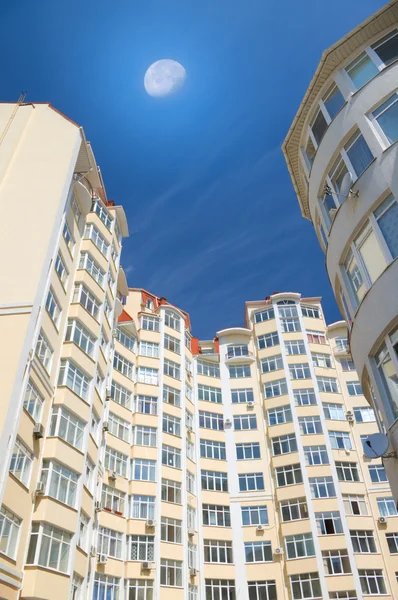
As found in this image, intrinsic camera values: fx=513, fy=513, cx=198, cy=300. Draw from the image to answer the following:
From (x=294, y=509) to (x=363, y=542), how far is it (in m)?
4.42

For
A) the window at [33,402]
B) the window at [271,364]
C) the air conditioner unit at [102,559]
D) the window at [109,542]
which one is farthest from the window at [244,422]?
the window at [33,402]

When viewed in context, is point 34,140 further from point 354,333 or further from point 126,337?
point 354,333

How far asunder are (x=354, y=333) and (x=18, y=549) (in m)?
11.9

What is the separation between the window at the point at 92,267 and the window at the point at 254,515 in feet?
60.0

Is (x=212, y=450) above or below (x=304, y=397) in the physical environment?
below

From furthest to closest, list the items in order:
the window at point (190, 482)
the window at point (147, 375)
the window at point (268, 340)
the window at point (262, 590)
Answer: the window at point (268, 340), the window at point (147, 375), the window at point (190, 482), the window at point (262, 590)

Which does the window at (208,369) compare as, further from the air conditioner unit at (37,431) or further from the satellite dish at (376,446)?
the satellite dish at (376,446)

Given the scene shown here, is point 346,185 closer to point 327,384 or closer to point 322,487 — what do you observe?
point 322,487

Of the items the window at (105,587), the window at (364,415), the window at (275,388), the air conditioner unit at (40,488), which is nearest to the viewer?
the air conditioner unit at (40,488)

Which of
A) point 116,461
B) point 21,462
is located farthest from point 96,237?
point 21,462

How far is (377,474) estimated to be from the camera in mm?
34250

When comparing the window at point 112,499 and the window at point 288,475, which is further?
the window at point 288,475

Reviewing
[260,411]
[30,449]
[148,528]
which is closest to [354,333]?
[30,449]

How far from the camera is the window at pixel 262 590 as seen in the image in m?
30.2
